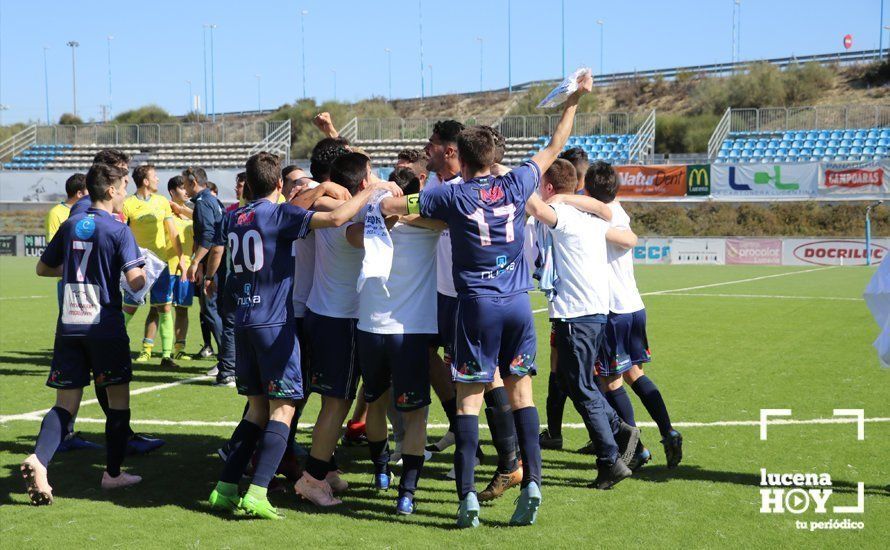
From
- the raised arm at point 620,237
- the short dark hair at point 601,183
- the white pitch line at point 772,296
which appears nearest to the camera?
the raised arm at point 620,237

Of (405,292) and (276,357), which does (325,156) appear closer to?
(405,292)

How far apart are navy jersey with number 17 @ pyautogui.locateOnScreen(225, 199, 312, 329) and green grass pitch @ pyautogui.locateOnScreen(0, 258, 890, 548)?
1231 mm

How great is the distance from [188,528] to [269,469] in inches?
21.8

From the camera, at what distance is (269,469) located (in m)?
5.35

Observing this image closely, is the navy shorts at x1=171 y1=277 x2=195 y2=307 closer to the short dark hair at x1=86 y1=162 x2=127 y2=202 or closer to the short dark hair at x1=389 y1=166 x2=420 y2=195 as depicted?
the short dark hair at x1=86 y1=162 x2=127 y2=202

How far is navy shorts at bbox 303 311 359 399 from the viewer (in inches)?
220

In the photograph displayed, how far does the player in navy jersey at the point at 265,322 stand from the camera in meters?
5.40

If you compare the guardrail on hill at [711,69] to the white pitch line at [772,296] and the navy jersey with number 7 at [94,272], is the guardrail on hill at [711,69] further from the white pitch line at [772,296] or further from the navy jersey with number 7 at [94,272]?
the navy jersey with number 7 at [94,272]

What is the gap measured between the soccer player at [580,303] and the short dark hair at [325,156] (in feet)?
4.65

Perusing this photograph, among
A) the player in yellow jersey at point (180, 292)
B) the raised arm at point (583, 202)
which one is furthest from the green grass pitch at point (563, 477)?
the raised arm at point (583, 202)

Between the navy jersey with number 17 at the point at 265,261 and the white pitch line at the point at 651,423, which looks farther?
the white pitch line at the point at 651,423

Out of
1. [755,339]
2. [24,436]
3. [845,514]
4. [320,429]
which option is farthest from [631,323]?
[755,339]

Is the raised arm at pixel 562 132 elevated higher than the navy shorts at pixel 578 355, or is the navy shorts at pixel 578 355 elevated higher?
the raised arm at pixel 562 132

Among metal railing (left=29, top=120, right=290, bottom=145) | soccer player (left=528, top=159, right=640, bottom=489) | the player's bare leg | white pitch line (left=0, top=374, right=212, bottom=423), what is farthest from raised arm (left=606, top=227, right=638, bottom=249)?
metal railing (left=29, top=120, right=290, bottom=145)
